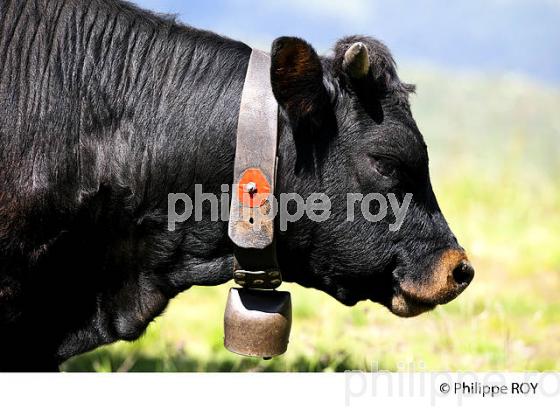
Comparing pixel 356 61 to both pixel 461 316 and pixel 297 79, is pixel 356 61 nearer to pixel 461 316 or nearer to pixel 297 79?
pixel 297 79

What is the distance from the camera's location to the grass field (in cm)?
533

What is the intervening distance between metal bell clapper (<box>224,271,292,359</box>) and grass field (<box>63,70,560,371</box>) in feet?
3.90

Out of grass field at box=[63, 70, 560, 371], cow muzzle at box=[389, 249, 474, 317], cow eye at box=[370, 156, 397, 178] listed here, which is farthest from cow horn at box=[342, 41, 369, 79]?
grass field at box=[63, 70, 560, 371]

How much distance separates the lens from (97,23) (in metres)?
3.57

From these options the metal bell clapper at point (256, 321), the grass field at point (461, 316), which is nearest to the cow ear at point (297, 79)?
the metal bell clapper at point (256, 321)

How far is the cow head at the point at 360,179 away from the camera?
11.3 ft

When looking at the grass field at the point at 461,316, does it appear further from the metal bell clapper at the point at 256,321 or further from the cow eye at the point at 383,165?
the cow eye at the point at 383,165

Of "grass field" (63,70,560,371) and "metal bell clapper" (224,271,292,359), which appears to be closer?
"metal bell clapper" (224,271,292,359)

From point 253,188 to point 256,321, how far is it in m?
0.58

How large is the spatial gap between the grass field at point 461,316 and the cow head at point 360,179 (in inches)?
42.5

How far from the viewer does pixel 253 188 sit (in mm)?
3305

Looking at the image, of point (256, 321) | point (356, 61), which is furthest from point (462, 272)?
point (356, 61)

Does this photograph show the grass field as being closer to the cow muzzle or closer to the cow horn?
the cow muzzle

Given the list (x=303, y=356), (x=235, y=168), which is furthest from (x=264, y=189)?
(x=303, y=356)
